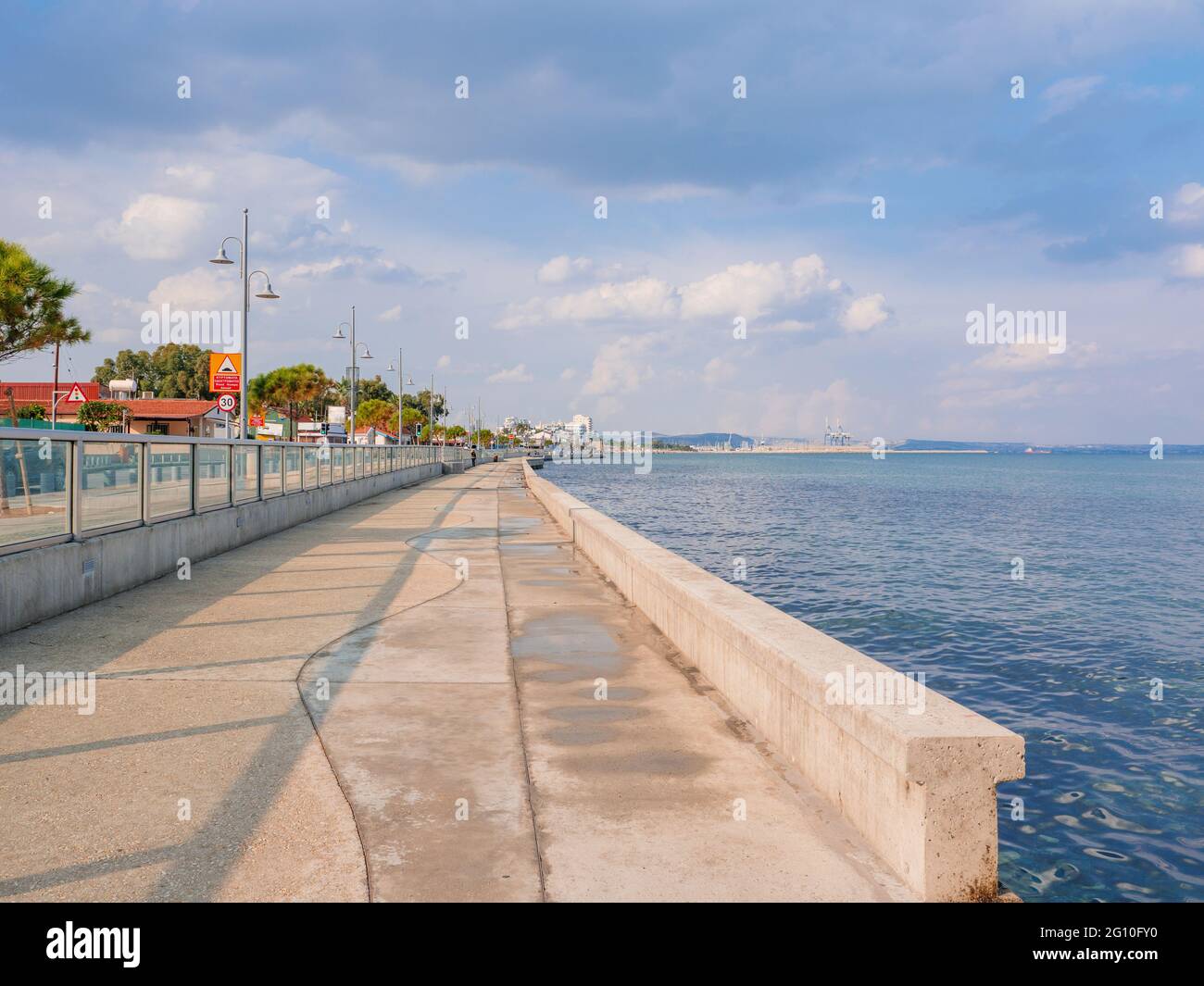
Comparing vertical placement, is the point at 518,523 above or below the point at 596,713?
above

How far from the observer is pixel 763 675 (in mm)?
6391

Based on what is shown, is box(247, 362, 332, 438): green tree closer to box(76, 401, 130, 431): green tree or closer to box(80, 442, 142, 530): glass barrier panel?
box(76, 401, 130, 431): green tree

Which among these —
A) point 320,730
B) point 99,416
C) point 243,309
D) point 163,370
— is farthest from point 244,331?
point 163,370

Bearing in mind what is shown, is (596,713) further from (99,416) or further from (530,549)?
(99,416)

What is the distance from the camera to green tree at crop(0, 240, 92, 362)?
34.9 metres

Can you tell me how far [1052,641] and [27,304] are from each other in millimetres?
36026


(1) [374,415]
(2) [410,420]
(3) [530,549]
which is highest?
(1) [374,415]

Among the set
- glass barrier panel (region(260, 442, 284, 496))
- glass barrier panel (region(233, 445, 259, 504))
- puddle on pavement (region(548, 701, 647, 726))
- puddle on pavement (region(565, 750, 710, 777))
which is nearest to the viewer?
puddle on pavement (region(565, 750, 710, 777))

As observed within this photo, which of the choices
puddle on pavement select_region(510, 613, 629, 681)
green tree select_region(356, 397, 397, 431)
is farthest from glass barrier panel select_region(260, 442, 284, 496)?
green tree select_region(356, 397, 397, 431)

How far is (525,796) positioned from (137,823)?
1916 mm

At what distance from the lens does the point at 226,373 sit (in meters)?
24.0

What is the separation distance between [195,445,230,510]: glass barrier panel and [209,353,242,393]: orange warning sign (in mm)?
7915
